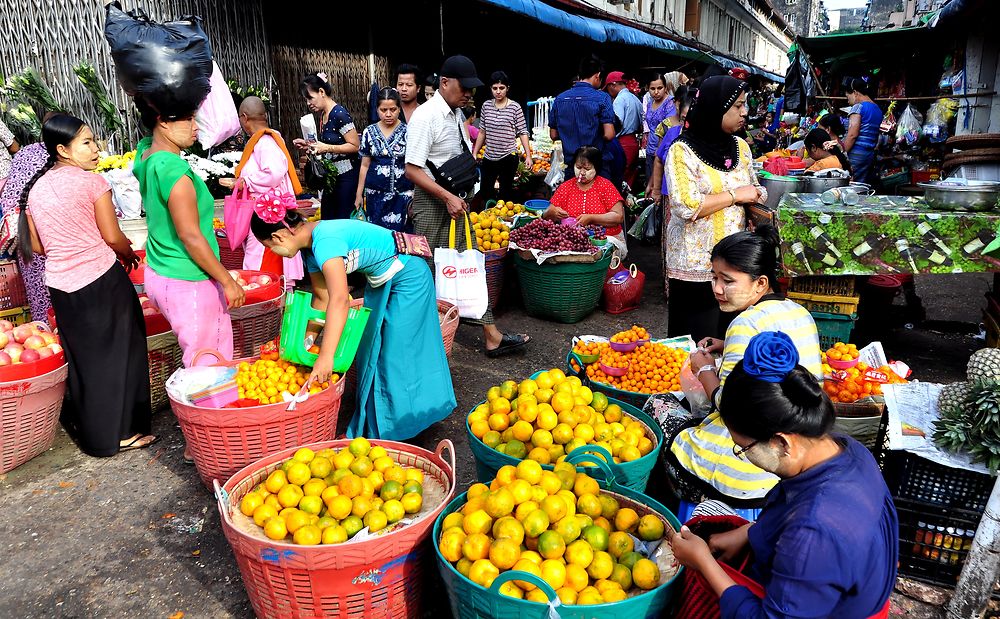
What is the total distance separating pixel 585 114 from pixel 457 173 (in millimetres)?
3658

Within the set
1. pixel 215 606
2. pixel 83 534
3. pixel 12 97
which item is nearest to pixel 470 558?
pixel 215 606

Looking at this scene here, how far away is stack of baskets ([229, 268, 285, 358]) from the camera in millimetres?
4910

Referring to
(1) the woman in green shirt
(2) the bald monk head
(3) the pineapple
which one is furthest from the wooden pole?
(2) the bald monk head

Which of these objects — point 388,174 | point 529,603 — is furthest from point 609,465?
point 388,174

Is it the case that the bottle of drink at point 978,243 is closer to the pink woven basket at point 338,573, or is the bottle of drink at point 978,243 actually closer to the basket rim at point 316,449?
the basket rim at point 316,449

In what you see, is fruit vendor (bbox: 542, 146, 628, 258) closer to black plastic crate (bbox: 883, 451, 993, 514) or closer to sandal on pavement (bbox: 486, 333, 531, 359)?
sandal on pavement (bbox: 486, 333, 531, 359)

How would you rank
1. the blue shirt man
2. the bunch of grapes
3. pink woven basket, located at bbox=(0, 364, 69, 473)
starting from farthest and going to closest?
1. the blue shirt man
2. the bunch of grapes
3. pink woven basket, located at bbox=(0, 364, 69, 473)

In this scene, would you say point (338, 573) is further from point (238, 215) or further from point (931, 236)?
point (931, 236)

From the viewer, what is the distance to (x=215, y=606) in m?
2.79

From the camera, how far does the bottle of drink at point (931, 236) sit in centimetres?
449

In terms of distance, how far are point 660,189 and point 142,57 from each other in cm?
520

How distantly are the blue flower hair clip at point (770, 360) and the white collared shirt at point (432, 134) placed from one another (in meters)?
3.66

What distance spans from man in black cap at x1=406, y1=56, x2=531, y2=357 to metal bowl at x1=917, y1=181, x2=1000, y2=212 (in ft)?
11.2

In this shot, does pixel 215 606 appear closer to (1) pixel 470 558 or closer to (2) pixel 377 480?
(2) pixel 377 480
